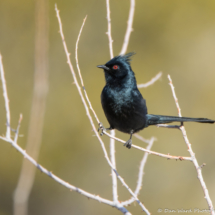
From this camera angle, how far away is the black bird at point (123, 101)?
4715 millimetres

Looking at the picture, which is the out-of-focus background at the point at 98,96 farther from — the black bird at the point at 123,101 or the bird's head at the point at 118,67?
the bird's head at the point at 118,67

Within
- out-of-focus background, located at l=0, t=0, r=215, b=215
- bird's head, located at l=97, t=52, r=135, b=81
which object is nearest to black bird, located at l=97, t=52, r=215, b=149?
bird's head, located at l=97, t=52, r=135, b=81

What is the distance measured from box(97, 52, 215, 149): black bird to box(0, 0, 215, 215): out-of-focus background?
12.3 ft

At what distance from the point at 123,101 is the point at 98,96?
468 cm

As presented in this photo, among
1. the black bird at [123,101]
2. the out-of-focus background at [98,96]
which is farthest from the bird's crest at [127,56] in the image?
the out-of-focus background at [98,96]

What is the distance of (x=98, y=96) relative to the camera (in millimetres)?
9375

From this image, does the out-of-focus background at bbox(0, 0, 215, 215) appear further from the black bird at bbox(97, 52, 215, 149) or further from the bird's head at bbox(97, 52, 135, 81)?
the bird's head at bbox(97, 52, 135, 81)

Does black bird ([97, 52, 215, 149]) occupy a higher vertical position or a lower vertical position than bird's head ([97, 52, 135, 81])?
lower

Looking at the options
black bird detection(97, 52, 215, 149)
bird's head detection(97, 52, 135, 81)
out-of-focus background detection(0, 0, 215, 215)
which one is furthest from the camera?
out-of-focus background detection(0, 0, 215, 215)

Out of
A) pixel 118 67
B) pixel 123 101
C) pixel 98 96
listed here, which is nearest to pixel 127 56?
pixel 118 67

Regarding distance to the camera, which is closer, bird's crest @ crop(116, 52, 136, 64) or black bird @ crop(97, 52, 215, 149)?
black bird @ crop(97, 52, 215, 149)

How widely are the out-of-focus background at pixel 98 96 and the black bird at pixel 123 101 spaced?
3737 mm

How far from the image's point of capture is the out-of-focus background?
898 centimetres

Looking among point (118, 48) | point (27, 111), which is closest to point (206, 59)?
point (118, 48)
